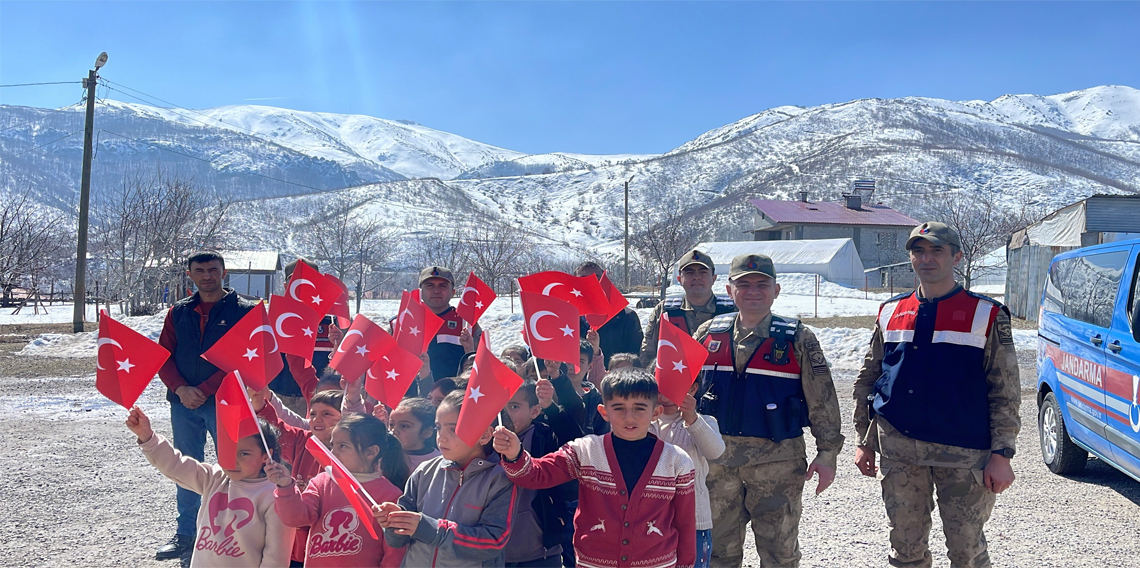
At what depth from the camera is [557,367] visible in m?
4.43

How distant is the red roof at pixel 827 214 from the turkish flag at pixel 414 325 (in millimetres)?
53743

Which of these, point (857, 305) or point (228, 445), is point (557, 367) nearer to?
point (228, 445)

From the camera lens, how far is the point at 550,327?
13.4ft

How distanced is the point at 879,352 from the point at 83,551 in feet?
16.4

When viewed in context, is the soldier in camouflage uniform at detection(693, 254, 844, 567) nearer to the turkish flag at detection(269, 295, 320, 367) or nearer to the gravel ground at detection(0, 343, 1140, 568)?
the gravel ground at detection(0, 343, 1140, 568)

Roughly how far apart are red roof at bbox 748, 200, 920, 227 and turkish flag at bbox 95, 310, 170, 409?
55.7 meters

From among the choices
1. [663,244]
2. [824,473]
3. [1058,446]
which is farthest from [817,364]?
[663,244]

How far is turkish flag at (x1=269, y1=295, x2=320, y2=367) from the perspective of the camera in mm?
5051

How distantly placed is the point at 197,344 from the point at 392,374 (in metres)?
1.48

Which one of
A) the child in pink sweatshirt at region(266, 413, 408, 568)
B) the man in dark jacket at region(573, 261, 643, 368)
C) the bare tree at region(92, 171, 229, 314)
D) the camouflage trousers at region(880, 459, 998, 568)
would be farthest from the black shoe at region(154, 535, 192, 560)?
the bare tree at region(92, 171, 229, 314)

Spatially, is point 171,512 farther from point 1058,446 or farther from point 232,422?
point 1058,446

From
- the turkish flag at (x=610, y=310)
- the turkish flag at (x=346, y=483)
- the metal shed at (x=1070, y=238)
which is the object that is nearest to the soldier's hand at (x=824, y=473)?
the turkish flag at (x=610, y=310)

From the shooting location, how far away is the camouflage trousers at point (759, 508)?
367 cm

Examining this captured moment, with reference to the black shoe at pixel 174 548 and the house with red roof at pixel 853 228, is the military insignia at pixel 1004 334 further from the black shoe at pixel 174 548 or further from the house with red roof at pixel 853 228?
the house with red roof at pixel 853 228
